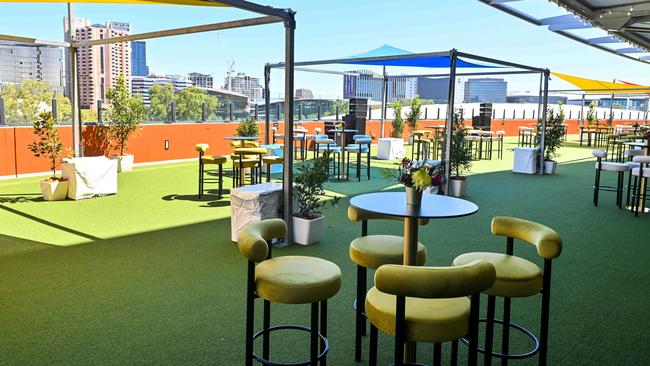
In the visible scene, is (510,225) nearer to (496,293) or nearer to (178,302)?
(496,293)

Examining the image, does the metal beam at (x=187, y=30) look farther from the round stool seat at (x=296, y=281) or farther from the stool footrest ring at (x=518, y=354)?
the stool footrest ring at (x=518, y=354)

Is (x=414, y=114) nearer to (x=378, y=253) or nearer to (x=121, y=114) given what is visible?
(x=121, y=114)

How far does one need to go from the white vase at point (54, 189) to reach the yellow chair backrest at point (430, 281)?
7.00 metres

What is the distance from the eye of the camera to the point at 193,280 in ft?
14.3

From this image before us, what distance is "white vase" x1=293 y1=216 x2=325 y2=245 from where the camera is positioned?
5.53 meters

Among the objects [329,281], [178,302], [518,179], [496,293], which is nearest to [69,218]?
[178,302]

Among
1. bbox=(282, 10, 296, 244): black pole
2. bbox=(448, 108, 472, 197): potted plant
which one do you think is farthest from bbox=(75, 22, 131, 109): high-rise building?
bbox=(448, 108, 472, 197): potted plant

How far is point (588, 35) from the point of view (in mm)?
10742

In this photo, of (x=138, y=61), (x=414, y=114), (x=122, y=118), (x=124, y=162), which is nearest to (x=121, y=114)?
(x=122, y=118)

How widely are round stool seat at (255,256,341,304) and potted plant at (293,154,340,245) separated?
2.69 meters

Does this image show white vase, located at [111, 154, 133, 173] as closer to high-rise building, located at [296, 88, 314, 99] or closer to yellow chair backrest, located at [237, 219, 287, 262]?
high-rise building, located at [296, 88, 314, 99]

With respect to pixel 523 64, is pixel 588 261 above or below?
below

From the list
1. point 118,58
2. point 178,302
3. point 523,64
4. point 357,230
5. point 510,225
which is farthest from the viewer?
point 118,58

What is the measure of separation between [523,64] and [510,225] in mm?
7719
